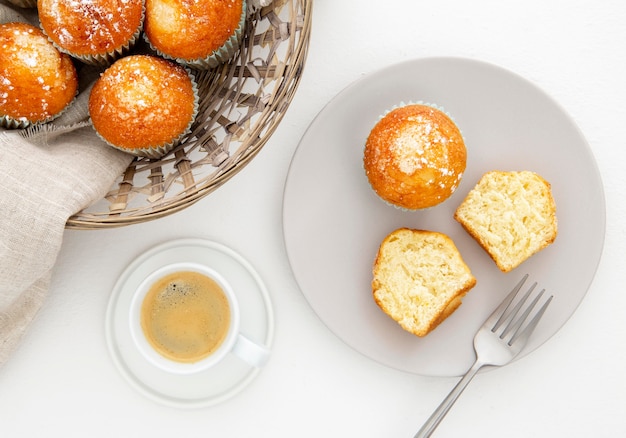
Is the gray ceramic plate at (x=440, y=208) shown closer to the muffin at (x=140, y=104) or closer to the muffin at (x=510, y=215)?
the muffin at (x=510, y=215)

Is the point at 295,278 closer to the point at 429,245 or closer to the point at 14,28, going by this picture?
the point at 429,245

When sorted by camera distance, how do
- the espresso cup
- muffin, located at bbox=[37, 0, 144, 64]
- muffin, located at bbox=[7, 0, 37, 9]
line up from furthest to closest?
the espresso cup < muffin, located at bbox=[7, 0, 37, 9] < muffin, located at bbox=[37, 0, 144, 64]

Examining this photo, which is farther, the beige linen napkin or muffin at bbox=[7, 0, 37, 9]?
muffin at bbox=[7, 0, 37, 9]

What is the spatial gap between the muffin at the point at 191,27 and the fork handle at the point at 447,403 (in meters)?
0.79

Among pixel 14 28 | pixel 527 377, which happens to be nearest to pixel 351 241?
pixel 527 377

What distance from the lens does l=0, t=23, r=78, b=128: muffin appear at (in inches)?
38.7

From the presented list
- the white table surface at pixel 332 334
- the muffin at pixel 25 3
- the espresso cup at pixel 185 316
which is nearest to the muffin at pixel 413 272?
the white table surface at pixel 332 334

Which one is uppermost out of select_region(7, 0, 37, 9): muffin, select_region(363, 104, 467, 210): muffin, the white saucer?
select_region(363, 104, 467, 210): muffin

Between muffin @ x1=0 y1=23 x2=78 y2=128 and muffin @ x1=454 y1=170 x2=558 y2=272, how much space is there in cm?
78

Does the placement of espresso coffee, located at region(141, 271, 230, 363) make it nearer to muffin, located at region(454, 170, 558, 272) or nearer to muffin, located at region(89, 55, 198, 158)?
muffin, located at region(89, 55, 198, 158)

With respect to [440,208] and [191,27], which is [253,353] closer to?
[440,208]

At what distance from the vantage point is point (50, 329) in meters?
1.27

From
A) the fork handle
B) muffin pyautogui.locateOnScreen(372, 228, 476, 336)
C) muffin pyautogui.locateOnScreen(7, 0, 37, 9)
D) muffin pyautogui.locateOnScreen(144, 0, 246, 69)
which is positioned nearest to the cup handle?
muffin pyautogui.locateOnScreen(372, 228, 476, 336)

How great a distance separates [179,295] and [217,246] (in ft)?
0.43
